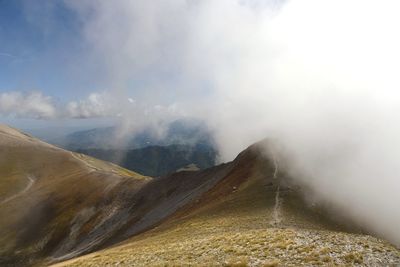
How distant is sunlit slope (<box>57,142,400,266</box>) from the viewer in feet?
96.6

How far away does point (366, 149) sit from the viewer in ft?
320

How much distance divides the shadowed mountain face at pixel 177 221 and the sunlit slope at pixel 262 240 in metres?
0.10

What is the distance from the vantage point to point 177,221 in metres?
72.9

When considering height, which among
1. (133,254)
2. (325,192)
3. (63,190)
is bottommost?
(133,254)

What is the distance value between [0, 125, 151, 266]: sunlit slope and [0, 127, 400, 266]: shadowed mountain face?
462 mm

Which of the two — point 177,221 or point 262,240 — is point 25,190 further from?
point 262,240

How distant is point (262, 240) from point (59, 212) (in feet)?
410

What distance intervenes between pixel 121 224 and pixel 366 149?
252 ft

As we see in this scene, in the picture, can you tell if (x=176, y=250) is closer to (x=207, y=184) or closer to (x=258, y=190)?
(x=258, y=190)

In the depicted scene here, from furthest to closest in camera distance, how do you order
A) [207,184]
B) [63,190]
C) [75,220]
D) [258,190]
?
[63,190], [75,220], [207,184], [258,190]

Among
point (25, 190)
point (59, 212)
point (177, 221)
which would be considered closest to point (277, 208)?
point (177, 221)

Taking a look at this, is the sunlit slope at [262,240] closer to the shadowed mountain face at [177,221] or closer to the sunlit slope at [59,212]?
the shadowed mountain face at [177,221]

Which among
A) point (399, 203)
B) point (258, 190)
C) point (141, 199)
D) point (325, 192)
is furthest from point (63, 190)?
point (399, 203)

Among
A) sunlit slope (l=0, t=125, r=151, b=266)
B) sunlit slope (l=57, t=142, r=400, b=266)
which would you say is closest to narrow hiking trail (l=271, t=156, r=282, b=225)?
sunlit slope (l=57, t=142, r=400, b=266)
